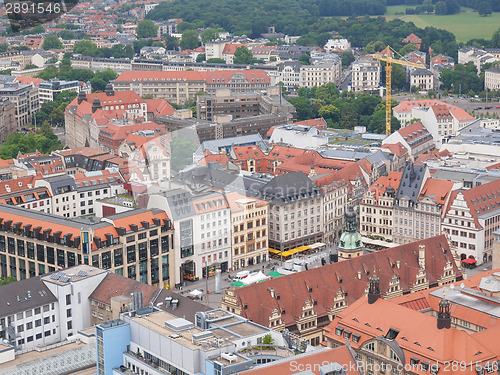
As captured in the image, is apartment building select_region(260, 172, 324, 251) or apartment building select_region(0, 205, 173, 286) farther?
apartment building select_region(260, 172, 324, 251)

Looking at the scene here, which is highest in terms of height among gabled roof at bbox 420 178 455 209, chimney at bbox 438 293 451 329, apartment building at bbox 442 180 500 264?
chimney at bbox 438 293 451 329

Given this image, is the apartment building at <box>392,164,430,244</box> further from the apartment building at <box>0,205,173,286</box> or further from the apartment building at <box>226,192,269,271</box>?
the apartment building at <box>0,205,173,286</box>

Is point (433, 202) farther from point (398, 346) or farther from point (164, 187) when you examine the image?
point (398, 346)

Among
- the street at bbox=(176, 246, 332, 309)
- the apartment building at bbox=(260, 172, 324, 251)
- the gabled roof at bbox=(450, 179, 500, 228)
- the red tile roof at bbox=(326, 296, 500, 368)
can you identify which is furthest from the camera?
the apartment building at bbox=(260, 172, 324, 251)

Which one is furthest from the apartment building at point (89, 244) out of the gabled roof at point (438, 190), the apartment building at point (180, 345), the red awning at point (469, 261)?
the red awning at point (469, 261)

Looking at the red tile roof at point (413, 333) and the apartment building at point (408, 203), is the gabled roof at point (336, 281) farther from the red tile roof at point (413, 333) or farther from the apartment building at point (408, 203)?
the apartment building at point (408, 203)

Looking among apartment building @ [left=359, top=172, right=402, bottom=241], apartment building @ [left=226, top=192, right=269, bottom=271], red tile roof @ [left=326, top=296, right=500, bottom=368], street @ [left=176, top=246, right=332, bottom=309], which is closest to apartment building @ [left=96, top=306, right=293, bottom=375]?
red tile roof @ [left=326, top=296, right=500, bottom=368]
